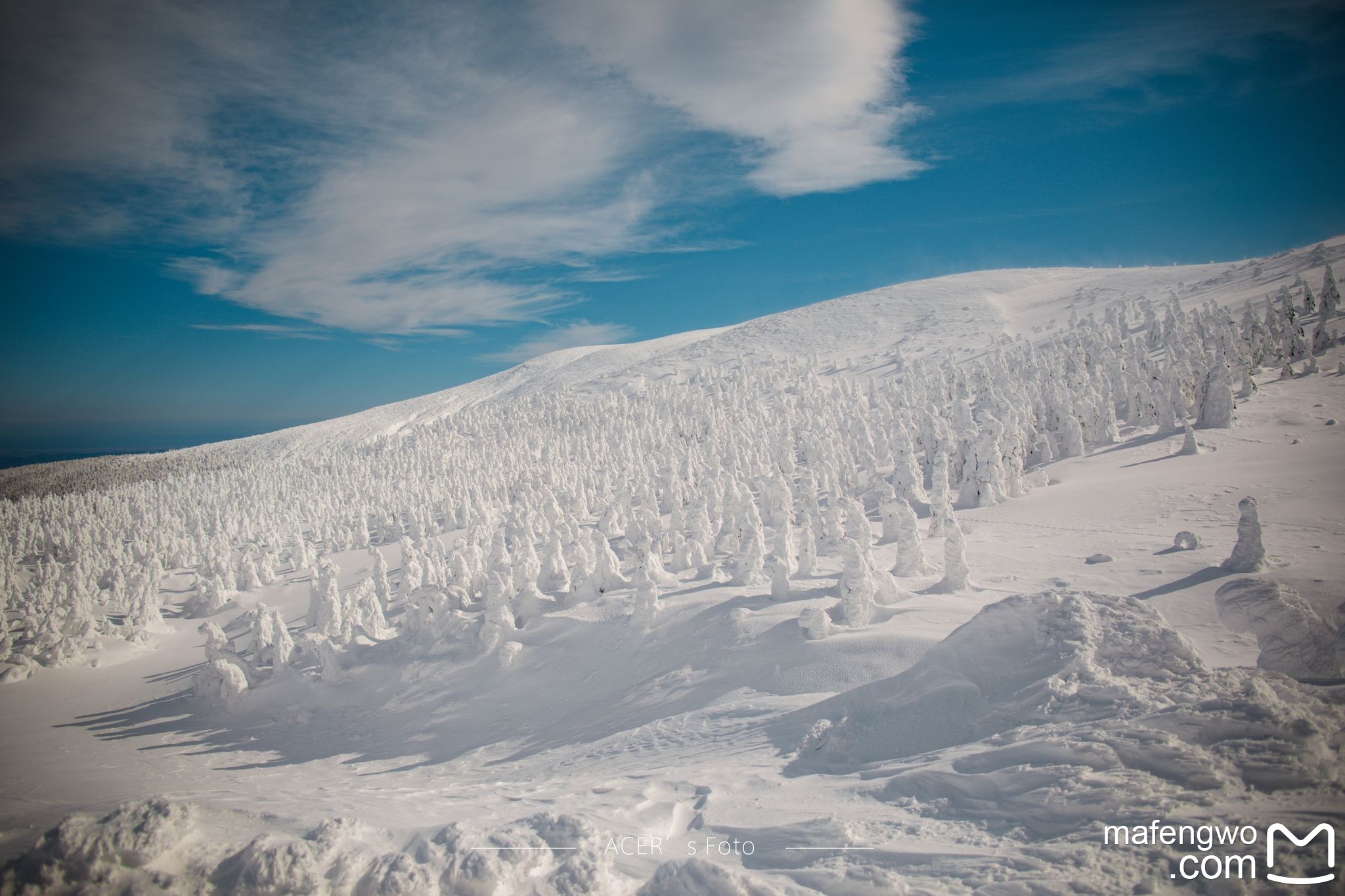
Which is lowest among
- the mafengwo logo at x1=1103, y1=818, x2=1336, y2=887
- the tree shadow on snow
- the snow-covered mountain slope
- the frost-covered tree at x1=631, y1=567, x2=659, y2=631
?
the tree shadow on snow

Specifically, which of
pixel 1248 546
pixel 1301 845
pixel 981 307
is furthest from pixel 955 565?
pixel 981 307

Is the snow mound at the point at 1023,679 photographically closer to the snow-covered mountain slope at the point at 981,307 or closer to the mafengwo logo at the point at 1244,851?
the mafengwo logo at the point at 1244,851

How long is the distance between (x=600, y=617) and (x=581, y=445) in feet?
290

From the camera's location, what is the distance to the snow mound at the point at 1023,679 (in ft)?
30.7

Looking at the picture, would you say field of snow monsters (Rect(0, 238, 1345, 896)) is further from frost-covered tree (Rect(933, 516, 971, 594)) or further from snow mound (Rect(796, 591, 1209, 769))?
frost-covered tree (Rect(933, 516, 971, 594))

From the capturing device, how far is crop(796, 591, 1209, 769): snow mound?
9367mm

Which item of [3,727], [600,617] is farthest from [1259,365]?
[3,727]

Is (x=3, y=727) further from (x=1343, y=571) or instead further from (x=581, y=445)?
(x=581, y=445)

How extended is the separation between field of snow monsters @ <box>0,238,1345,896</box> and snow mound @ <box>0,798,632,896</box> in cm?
4

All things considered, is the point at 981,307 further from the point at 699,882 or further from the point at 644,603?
the point at 699,882

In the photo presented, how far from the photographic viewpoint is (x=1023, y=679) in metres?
10.3

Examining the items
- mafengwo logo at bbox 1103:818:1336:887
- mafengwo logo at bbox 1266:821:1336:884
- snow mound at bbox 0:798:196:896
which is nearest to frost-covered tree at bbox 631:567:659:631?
snow mound at bbox 0:798:196:896

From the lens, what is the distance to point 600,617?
99.1 feet

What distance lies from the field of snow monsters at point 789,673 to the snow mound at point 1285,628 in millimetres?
48
